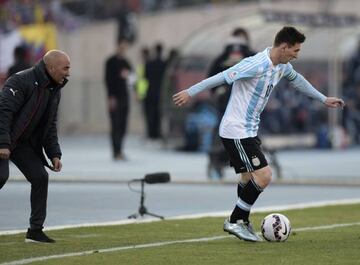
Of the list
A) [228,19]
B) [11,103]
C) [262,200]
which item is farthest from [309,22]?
[11,103]

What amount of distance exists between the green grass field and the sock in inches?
9.2

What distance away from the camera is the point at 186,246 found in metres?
10.7

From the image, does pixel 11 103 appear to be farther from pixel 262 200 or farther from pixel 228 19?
pixel 228 19

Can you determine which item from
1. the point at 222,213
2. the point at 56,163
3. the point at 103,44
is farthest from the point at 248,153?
the point at 103,44

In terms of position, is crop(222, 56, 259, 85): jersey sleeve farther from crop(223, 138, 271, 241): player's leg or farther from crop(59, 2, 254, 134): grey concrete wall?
crop(59, 2, 254, 134): grey concrete wall

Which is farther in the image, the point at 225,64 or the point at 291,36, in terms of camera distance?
the point at 225,64

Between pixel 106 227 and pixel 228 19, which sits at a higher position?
pixel 228 19

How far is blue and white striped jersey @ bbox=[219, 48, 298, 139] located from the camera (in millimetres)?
11164

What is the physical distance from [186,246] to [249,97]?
5.04 feet

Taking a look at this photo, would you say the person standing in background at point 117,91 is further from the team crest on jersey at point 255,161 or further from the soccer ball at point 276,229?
the soccer ball at point 276,229

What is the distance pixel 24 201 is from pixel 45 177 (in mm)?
4390

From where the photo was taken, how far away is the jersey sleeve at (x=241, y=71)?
1101cm

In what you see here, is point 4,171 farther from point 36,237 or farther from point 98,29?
point 98,29

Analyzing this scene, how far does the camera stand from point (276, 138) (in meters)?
27.3
